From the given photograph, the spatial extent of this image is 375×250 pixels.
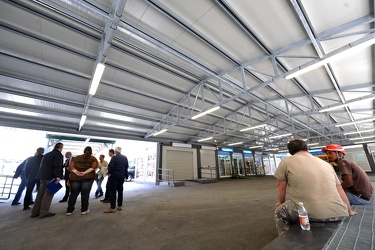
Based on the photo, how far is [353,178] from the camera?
224cm

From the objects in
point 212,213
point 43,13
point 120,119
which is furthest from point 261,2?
point 120,119

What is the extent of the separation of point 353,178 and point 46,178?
5642 millimetres

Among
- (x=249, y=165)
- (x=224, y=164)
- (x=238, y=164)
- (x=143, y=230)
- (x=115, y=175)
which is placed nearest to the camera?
(x=143, y=230)

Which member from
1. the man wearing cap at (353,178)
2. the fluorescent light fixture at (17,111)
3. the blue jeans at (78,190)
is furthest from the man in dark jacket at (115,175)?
the fluorescent light fixture at (17,111)

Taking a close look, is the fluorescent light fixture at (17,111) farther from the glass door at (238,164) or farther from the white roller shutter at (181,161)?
the glass door at (238,164)

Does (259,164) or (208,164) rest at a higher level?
(208,164)

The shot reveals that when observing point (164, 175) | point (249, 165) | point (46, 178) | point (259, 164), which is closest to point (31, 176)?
point (46, 178)

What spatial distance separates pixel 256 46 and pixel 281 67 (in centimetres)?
150

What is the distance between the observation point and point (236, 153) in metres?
18.0

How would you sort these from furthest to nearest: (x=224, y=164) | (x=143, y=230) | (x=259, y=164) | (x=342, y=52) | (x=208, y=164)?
(x=259, y=164)
(x=224, y=164)
(x=208, y=164)
(x=342, y=52)
(x=143, y=230)

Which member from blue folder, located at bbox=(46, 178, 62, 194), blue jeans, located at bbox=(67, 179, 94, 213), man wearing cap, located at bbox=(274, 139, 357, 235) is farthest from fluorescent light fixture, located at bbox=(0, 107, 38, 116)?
man wearing cap, located at bbox=(274, 139, 357, 235)

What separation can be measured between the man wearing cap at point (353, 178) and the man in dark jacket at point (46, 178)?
524 cm

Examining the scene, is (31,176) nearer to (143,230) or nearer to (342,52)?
(143,230)

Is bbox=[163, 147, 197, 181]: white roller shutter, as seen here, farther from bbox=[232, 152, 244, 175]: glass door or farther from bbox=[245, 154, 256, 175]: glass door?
bbox=[245, 154, 256, 175]: glass door
